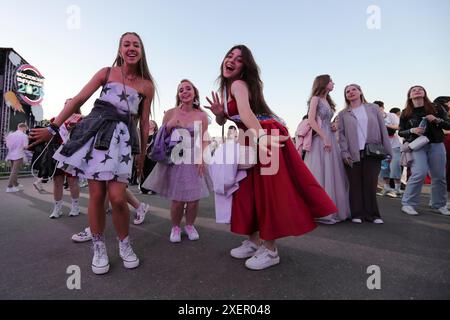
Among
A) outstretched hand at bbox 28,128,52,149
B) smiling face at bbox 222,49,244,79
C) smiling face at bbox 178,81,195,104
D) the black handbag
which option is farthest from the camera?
the black handbag

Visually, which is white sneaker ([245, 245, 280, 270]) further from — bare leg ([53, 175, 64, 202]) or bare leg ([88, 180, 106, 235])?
bare leg ([53, 175, 64, 202])

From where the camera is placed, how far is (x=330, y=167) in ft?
12.3

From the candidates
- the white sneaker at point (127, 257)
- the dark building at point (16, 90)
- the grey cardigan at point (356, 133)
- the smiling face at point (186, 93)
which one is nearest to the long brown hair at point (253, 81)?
the smiling face at point (186, 93)

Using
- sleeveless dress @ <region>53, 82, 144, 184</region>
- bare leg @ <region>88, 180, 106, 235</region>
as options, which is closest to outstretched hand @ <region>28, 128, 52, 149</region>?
sleeveless dress @ <region>53, 82, 144, 184</region>

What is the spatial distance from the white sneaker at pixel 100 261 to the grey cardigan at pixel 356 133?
331cm

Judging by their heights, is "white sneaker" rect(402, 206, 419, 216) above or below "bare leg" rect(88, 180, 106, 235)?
below

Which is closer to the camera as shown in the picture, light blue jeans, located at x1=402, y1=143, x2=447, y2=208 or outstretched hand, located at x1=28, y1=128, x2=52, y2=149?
outstretched hand, located at x1=28, y1=128, x2=52, y2=149

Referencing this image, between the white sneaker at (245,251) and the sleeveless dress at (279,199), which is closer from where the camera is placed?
the sleeveless dress at (279,199)

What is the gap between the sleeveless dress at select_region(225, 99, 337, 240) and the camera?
196cm

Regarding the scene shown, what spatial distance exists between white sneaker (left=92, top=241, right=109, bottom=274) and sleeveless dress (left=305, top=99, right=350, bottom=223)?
290 cm

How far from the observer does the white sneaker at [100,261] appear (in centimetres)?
193

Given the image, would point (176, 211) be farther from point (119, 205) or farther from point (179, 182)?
point (119, 205)

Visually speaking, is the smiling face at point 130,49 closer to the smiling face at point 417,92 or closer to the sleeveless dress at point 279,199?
the sleeveless dress at point 279,199
